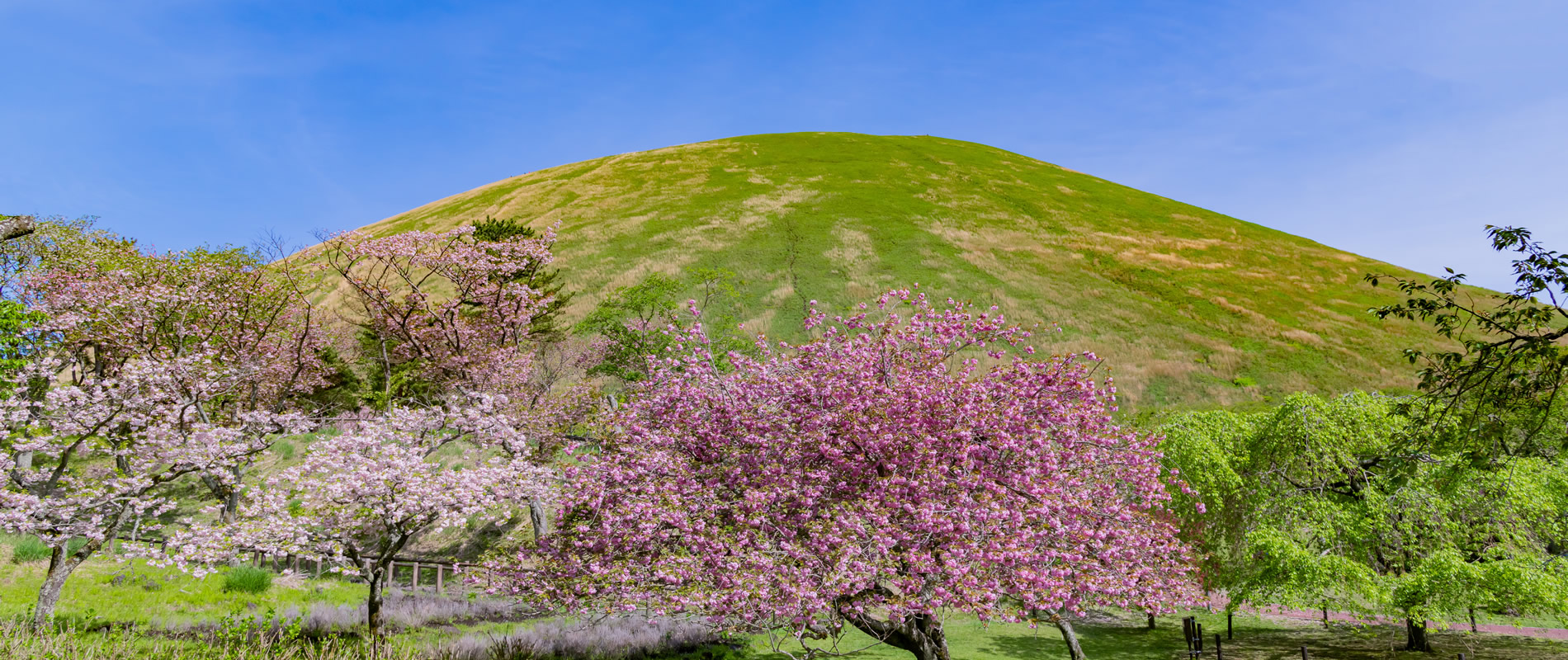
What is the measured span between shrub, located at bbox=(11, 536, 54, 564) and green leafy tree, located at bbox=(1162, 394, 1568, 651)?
35740 millimetres

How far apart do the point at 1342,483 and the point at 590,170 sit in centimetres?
10384

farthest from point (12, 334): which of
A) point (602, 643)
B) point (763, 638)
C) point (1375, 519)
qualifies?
point (1375, 519)

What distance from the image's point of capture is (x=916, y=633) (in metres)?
14.4

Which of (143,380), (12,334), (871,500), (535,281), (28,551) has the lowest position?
(28,551)

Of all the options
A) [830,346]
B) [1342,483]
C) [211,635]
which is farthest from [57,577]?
[1342,483]

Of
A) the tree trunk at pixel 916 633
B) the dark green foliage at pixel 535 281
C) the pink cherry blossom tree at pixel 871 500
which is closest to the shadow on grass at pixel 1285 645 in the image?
the tree trunk at pixel 916 633

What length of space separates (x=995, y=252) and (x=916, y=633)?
69242 mm

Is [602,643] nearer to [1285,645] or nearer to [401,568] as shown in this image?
[401,568]

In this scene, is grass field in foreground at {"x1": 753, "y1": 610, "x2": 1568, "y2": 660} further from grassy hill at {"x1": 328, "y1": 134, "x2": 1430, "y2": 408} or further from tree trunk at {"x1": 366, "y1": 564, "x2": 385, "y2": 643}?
grassy hill at {"x1": 328, "y1": 134, "x2": 1430, "y2": 408}

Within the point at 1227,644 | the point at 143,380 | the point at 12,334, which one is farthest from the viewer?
the point at 12,334

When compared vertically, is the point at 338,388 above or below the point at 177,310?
below

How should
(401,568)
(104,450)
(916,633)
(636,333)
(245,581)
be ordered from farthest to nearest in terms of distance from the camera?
(636,333) → (401,568) → (245,581) → (104,450) → (916,633)

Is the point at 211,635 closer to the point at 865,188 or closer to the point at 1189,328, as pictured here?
the point at 1189,328

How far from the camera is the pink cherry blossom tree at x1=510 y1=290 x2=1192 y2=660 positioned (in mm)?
12328
